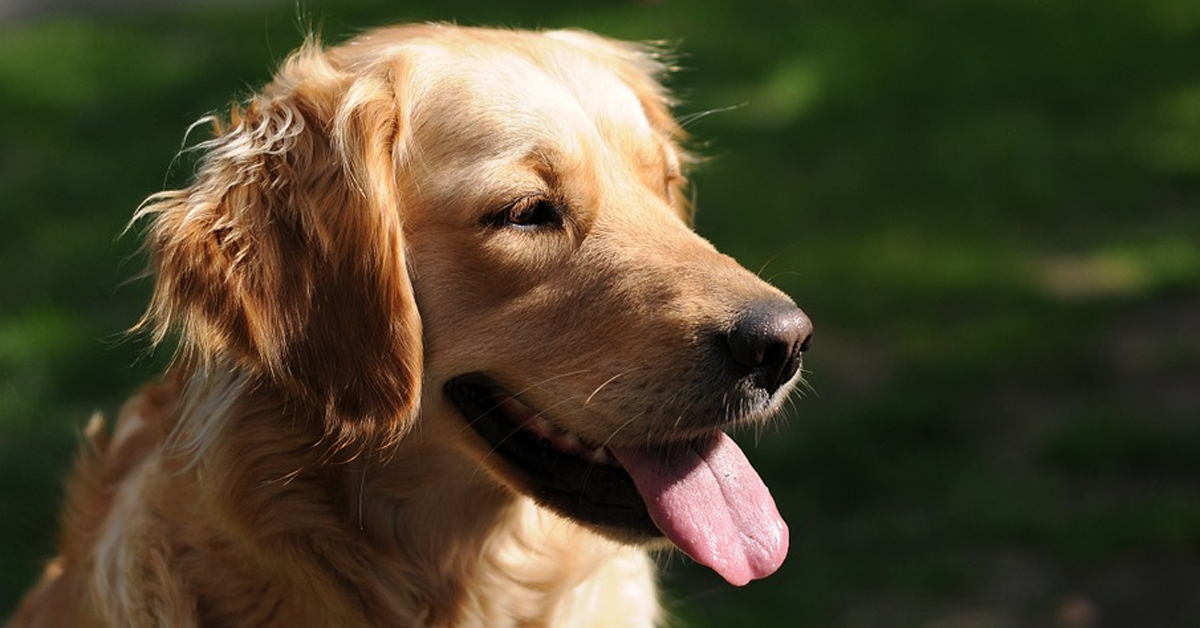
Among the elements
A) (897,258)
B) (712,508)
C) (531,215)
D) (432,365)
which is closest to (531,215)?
(531,215)

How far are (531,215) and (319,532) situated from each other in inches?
31.8

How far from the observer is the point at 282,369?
293 cm

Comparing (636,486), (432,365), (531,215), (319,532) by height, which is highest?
(531,215)

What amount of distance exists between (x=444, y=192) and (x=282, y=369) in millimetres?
507

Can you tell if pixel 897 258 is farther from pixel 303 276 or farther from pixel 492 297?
pixel 303 276

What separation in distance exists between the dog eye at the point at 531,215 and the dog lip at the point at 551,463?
1.11 feet

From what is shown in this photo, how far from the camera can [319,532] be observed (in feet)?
9.94

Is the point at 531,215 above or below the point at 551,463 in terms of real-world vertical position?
above

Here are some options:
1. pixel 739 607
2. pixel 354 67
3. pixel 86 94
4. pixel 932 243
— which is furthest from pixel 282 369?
pixel 86 94

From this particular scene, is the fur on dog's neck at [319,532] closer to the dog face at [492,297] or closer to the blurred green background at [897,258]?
the dog face at [492,297]

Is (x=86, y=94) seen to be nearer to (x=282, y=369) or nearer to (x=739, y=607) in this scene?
(x=739, y=607)

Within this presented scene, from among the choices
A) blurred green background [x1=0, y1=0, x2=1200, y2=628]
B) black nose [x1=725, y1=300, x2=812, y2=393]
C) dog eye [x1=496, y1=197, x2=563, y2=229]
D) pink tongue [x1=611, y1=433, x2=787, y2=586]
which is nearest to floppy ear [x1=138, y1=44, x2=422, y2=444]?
dog eye [x1=496, y1=197, x2=563, y2=229]

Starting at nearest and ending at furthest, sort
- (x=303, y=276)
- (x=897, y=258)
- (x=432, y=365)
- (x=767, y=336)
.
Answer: (x=767, y=336), (x=303, y=276), (x=432, y=365), (x=897, y=258)

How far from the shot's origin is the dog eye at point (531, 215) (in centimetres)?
304
